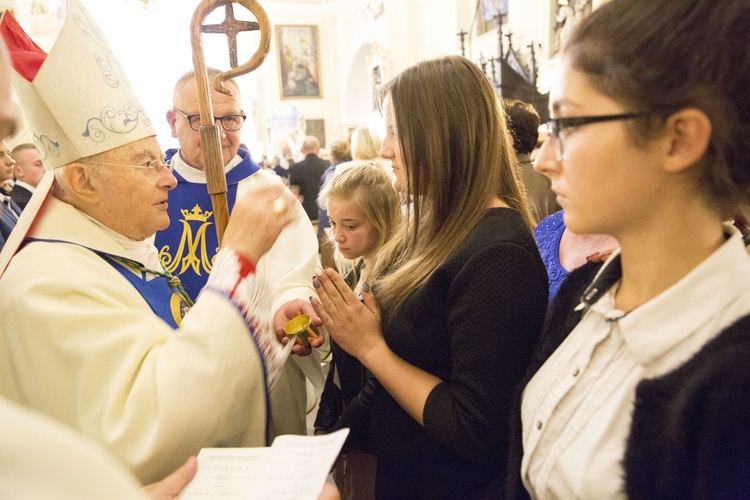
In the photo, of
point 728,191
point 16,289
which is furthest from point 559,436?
point 16,289

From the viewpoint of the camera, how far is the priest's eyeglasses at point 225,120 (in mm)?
2430

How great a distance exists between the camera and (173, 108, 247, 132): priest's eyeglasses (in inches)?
95.7

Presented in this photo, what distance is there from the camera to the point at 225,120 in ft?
8.07

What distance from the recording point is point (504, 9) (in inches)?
328

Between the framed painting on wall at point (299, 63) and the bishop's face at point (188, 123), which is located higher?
the framed painting on wall at point (299, 63)

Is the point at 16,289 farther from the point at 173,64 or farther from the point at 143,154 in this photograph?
A: the point at 173,64

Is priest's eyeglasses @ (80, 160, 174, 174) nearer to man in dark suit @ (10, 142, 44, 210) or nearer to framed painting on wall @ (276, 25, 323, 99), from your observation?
man in dark suit @ (10, 142, 44, 210)

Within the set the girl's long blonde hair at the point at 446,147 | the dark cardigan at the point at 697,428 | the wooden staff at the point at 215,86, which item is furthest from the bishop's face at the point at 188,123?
the dark cardigan at the point at 697,428

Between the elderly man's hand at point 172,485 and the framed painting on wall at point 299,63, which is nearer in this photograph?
the elderly man's hand at point 172,485

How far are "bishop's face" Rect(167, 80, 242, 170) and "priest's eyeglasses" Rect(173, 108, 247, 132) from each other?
1cm

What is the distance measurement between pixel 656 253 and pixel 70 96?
4.94 feet

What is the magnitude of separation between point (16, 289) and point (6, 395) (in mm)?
261

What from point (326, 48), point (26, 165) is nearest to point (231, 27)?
point (26, 165)

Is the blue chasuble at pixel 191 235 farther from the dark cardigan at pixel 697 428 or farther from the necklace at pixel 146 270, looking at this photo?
the dark cardigan at pixel 697 428
